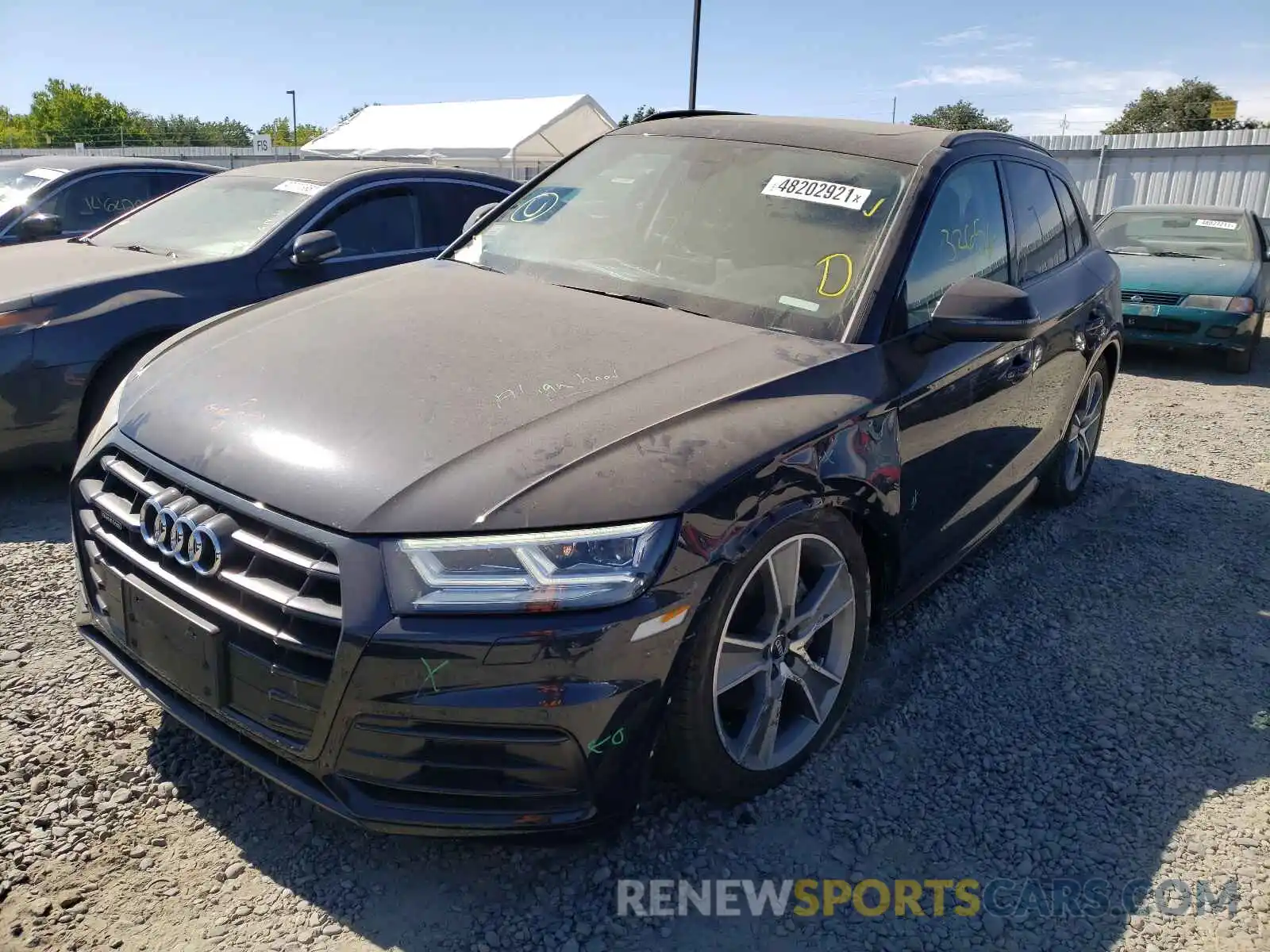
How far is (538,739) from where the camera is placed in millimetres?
1886

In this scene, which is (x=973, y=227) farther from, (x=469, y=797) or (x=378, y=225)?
(x=378, y=225)

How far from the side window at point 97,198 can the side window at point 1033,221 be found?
21.2 feet

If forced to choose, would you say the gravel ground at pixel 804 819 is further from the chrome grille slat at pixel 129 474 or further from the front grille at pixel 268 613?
the chrome grille slat at pixel 129 474

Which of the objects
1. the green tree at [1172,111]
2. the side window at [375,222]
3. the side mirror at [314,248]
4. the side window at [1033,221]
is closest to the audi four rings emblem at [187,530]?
the side mirror at [314,248]

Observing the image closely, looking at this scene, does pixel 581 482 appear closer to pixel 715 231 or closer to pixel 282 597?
pixel 282 597

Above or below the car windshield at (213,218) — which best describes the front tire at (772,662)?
below

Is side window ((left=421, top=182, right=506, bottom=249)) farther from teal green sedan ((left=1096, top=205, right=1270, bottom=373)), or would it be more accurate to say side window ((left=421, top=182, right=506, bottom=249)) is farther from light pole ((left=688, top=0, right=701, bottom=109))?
light pole ((left=688, top=0, right=701, bottom=109))

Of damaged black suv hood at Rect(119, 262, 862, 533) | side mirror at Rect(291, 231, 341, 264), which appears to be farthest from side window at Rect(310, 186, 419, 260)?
damaged black suv hood at Rect(119, 262, 862, 533)

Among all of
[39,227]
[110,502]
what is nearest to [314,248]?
[110,502]

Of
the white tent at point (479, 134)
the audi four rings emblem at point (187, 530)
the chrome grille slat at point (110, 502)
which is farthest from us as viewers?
the white tent at point (479, 134)

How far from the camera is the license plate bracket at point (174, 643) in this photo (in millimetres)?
2000

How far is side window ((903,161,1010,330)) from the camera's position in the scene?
2.88m

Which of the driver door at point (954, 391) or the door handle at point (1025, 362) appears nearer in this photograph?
the driver door at point (954, 391)

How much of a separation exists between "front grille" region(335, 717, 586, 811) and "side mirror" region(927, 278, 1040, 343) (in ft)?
5.33
